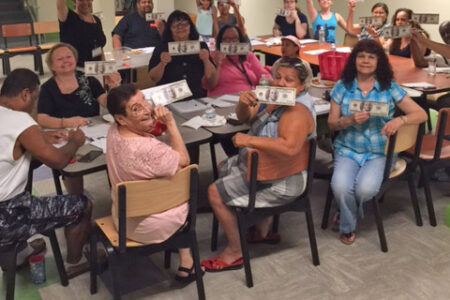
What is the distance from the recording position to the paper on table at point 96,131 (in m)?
2.84

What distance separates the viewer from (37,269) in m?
2.68

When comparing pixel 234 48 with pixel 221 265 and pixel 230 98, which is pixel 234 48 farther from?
pixel 221 265

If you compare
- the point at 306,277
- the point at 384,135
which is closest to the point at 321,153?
the point at 384,135

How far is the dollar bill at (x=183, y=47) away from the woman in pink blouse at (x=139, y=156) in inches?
50.8

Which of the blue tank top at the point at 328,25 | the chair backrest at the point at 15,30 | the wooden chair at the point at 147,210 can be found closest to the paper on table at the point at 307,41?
the blue tank top at the point at 328,25

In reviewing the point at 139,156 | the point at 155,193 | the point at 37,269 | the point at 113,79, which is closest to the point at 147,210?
the point at 155,193

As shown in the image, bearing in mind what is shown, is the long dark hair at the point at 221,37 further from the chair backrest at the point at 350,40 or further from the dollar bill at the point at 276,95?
the chair backrest at the point at 350,40

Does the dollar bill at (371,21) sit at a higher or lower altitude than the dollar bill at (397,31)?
higher

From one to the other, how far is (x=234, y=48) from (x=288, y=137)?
1378mm

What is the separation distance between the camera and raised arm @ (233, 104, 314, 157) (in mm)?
2473

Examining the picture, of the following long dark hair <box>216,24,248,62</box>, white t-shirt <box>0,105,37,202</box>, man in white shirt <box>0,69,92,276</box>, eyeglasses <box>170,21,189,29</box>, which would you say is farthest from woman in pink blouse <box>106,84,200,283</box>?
long dark hair <box>216,24,248,62</box>

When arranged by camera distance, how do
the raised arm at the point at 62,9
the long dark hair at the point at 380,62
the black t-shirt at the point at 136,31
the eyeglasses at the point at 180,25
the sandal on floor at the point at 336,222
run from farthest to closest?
the black t-shirt at the point at 136,31, the raised arm at the point at 62,9, the eyeglasses at the point at 180,25, the sandal on floor at the point at 336,222, the long dark hair at the point at 380,62

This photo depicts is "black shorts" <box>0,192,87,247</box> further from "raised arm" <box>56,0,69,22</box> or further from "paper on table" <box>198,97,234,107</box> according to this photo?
"raised arm" <box>56,0,69,22</box>

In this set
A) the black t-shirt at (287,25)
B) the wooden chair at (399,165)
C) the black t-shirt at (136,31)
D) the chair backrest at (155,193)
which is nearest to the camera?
the chair backrest at (155,193)
